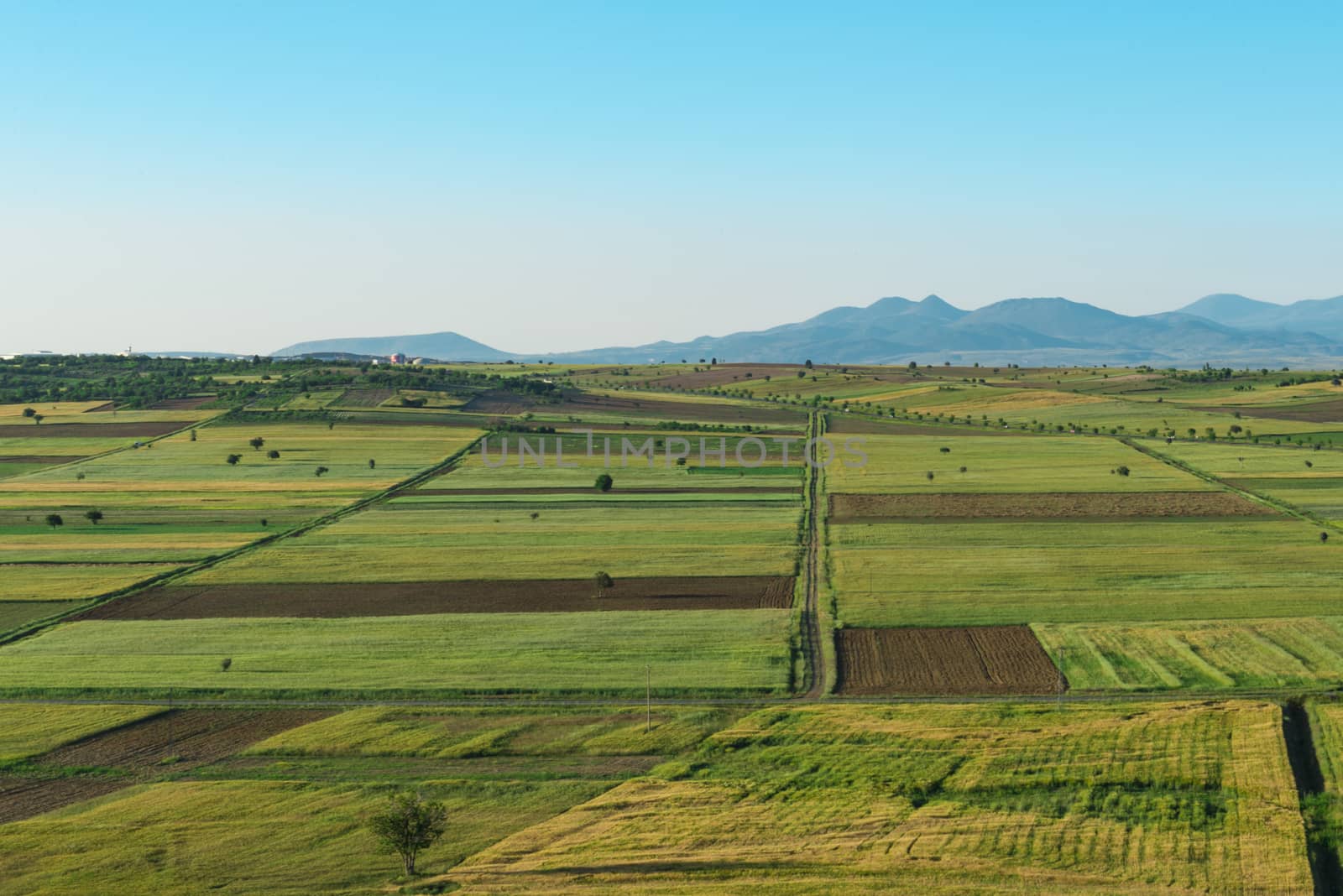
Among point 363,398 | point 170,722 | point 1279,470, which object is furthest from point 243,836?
point 363,398

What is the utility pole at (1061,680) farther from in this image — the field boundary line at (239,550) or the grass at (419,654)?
the field boundary line at (239,550)

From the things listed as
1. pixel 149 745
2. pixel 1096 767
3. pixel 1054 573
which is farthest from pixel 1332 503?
pixel 149 745

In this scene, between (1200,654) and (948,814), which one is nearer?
(948,814)

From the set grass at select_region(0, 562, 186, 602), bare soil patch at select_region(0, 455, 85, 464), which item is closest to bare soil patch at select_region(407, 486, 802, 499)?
grass at select_region(0, 562, 186, 602)

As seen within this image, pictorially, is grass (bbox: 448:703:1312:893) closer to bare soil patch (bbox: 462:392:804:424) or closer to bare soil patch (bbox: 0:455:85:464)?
bare soil patch (bbox: 0:455:85:464)

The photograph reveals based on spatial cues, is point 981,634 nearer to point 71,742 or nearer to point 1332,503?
point 71,742

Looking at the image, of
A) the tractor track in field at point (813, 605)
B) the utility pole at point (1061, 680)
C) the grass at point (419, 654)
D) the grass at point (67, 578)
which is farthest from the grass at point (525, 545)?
the utility pole at point (1061, 680)

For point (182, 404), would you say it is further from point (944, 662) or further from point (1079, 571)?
point (944, 662)
